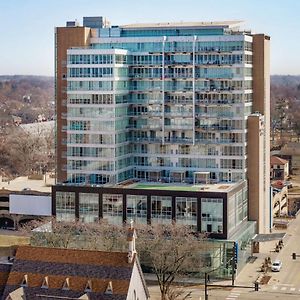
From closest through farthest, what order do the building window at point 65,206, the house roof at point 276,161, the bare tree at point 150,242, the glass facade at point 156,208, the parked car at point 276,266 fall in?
1. the bare tree at point 150,242
2. the parked car at point 276,266
3. the glass facade at point 156,208
4. the building window at point 65,206
5. the house roof at point 276,161

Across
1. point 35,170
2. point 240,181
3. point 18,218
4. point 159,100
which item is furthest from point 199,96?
point 35,170

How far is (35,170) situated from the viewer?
176500 millimetres

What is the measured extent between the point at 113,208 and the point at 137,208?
9.88ft

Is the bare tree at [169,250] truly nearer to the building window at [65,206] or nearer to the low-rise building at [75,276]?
the building window at [65,206]

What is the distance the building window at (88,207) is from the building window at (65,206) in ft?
3.27

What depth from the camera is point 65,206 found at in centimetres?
10150

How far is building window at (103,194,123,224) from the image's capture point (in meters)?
99.4

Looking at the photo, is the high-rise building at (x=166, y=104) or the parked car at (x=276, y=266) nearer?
the parked car at (x=276, y=266)

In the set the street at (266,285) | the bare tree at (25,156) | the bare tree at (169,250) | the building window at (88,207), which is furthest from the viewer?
the bare tree at (25,156)

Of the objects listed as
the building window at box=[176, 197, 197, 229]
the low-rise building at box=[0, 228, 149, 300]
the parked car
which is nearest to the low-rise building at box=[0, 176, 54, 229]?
the building window at box=[176, 197, 197, 229]

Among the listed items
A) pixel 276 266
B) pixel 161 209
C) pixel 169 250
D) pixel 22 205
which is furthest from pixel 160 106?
pixel 276 266

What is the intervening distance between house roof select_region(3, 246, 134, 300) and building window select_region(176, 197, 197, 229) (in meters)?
29.0

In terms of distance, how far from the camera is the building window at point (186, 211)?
96625mm

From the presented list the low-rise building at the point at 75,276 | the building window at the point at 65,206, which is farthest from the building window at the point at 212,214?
the low-rise building at the point at 75,276
